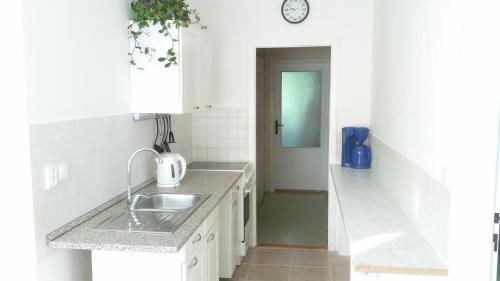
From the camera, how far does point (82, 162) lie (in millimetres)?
2340

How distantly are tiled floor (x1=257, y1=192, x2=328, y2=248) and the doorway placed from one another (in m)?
0.02

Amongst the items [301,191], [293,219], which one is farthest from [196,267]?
[301,191]

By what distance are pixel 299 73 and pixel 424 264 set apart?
4.99 m

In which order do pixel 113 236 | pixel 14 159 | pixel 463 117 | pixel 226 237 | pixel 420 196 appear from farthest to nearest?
pixel 226 237
pixel 420 196
pixel 113 236
pixel 14 159
pixel 463 117

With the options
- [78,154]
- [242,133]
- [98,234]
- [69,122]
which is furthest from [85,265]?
[242,133]

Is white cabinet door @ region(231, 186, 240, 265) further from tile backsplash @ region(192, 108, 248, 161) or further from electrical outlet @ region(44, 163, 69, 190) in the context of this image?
electrical outlet @ region(44, 163, 69, 190)

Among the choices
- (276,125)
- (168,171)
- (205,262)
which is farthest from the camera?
(276,125)

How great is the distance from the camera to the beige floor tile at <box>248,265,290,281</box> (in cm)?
367

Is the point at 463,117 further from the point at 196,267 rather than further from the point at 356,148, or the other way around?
the point at 356,148

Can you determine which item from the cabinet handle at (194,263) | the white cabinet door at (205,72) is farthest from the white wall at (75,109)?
the white cabinet door at (205,72)

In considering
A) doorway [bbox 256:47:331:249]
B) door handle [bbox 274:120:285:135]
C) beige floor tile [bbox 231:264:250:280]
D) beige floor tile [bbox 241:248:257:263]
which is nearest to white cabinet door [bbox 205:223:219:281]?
beige floor tile [bbox 231:264:250:280]

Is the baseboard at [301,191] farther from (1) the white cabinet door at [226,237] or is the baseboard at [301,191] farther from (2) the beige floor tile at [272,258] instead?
(1) the white cabinet door at [226,237]

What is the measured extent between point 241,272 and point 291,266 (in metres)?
0.48

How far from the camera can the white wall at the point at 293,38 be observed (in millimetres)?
4059
